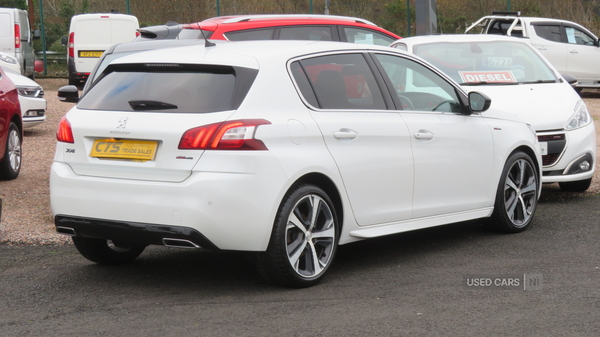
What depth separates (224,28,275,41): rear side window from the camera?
1101 centimetres

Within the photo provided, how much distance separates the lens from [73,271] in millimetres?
5906

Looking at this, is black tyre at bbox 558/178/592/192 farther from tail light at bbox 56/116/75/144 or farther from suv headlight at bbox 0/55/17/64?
suv headlight at bbox 0/55/17/64

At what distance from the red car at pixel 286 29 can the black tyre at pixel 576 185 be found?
382 cm

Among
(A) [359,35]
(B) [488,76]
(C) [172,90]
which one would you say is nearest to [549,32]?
(A) [359,35]

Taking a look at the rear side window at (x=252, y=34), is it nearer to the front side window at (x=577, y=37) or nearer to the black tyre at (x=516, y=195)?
the black tyre at (x=516, y=195)

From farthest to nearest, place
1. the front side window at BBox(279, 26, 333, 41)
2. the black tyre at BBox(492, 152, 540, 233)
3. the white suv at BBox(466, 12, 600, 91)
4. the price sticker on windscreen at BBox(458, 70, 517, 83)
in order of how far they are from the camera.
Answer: the white suv at BBox(466, 12, 600, 91) < the front side window at BBox(279, 26, 333, 41) < the price sticker on windscreen at BBox(458, 70, 517, 83) < the black tyre at BBox(492, 152, 540, 233)

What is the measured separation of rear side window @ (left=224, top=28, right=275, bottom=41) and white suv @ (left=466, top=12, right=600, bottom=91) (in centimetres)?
1147

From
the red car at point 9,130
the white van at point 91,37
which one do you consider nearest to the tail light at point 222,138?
the red car at point 9,130

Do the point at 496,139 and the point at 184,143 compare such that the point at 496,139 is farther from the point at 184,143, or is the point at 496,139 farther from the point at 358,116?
the point at 184,143

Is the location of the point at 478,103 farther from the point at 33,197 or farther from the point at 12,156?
the point at 12,156

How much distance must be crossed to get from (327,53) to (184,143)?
4.59 feet

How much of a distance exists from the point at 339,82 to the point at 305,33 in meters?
5.98

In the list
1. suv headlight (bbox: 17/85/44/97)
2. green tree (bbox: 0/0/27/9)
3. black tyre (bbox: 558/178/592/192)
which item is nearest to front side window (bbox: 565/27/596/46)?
black tyre (bbox: 558/178/592/192)

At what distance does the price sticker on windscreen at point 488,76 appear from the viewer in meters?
9.16
